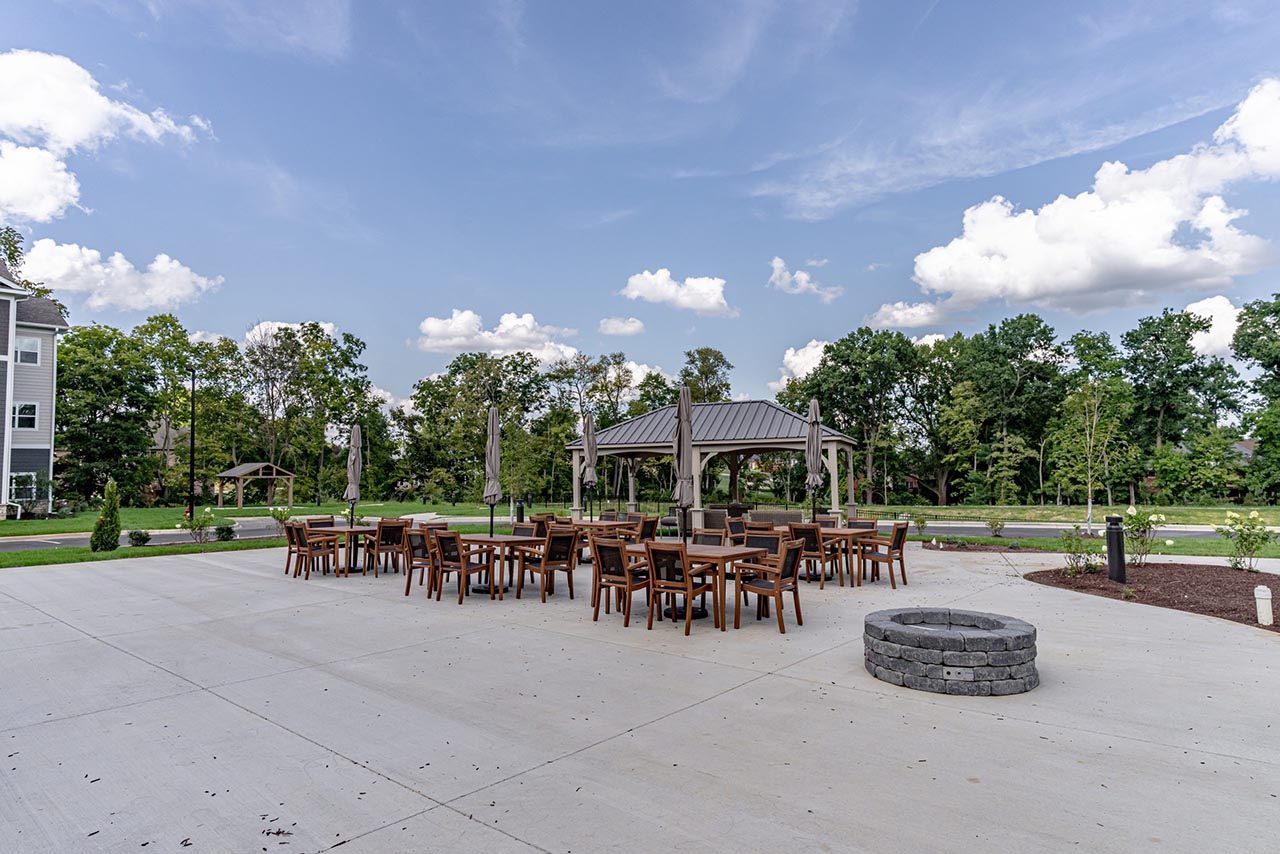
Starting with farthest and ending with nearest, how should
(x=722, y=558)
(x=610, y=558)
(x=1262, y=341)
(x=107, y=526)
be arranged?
(x=1262, y=341), (x=107, y=526), (x=610, y=558), (x=722, y=558)

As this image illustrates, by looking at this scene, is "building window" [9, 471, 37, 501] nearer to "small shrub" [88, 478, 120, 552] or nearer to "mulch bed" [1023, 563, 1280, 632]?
"small shrub" [88, 478, 120, 552]


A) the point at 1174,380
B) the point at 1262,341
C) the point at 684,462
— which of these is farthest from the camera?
the point at 1174,380

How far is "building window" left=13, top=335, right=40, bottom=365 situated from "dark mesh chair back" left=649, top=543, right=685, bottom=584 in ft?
109

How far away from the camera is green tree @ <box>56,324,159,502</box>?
31578 mm

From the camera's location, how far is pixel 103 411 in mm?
32750

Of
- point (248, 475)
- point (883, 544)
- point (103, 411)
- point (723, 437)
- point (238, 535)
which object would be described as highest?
point (103, 411)

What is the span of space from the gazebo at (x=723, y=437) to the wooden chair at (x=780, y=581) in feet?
37.3

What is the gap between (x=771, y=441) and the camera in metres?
19.2

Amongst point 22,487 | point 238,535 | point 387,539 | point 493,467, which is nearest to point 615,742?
point 493,467

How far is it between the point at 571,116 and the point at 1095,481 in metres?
32.5

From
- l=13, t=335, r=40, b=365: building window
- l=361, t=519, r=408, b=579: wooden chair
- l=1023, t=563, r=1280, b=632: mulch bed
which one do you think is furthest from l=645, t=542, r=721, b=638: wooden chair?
l=13, t=335, r=40, b=365: building window

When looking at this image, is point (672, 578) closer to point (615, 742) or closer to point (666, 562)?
point (666, 562)

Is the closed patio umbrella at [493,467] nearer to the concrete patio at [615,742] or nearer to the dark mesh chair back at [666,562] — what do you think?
the concrete patio at [615,742]

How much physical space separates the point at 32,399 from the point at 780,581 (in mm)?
34093
